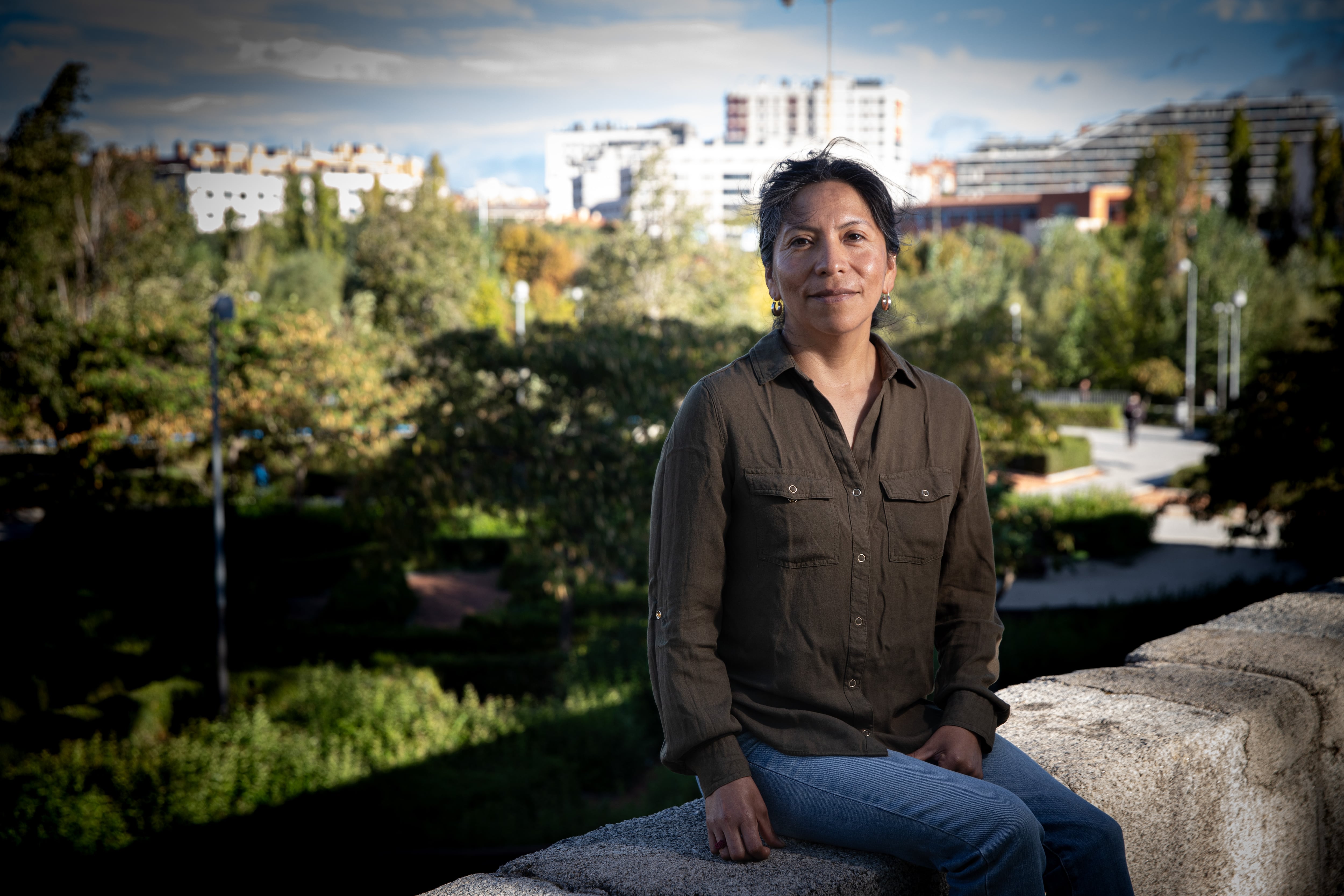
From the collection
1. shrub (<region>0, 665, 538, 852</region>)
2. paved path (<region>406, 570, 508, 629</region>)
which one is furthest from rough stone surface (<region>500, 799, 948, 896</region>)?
paved path (<region>406, 570, 508, 629</region>)

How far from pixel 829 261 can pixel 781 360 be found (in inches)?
7.3

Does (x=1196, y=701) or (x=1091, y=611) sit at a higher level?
(x=1196, y=701)

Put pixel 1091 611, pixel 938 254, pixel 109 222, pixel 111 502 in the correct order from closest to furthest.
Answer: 1. pixel 1091 611
2. pixel 111 502
3. pixel 109 222
4. pixel 938 254

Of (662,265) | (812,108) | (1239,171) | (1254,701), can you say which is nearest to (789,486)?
(1254,701)

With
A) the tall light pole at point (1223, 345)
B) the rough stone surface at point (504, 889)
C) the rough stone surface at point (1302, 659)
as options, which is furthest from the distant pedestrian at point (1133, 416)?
the rough stone surface at point (504, 889)

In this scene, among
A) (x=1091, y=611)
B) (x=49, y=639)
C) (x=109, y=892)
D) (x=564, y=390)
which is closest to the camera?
(x=109, y=892)

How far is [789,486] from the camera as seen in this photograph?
63.8 inches

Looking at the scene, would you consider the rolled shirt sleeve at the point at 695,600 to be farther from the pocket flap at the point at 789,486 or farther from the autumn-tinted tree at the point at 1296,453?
the autumn-tinted tree at the point at 1296,453

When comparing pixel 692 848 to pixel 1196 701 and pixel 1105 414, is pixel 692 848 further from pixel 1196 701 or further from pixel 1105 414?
pixel 1105 414

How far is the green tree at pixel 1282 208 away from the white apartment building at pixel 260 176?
42.1 metres

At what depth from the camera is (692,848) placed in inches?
64.1

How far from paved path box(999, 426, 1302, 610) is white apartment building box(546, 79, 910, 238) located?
282ft

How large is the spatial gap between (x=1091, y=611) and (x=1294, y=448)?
160 inches

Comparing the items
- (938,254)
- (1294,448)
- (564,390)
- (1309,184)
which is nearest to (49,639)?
(564,390)
